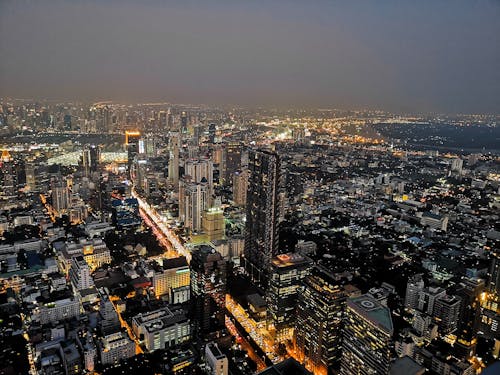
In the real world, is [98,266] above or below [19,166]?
below

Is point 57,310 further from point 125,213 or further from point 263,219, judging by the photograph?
point 125,213

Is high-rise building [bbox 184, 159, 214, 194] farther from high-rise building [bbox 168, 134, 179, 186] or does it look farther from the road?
the road

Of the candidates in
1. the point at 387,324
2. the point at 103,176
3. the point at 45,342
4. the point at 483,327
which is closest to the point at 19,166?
the point at 103,176

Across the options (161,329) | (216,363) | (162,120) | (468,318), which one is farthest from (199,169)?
(468,318)

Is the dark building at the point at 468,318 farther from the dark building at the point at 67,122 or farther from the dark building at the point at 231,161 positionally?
the dark building at the point at 67,122

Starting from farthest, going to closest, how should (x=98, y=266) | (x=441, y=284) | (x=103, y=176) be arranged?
(x=103, y=176) → (x=98, y=266) → (x=441, y=284)

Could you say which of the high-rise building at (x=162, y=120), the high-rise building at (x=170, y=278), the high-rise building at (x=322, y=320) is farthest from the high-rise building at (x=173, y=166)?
the high-rise building at (x=322, y=320)

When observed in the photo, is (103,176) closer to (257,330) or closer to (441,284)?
(257,330)
